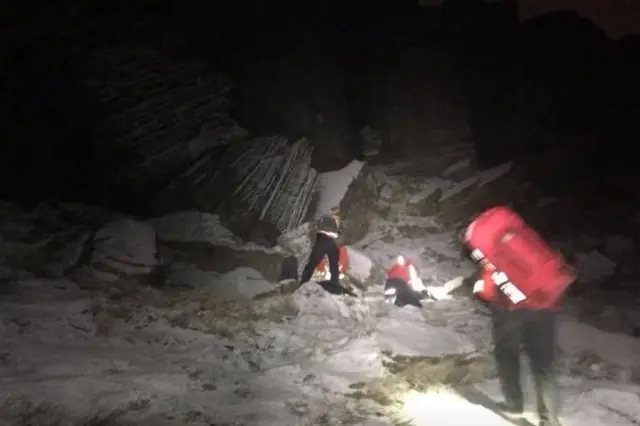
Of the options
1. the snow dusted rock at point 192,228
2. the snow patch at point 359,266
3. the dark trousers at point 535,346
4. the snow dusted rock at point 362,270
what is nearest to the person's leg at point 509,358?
the dark trousers at point 535,346

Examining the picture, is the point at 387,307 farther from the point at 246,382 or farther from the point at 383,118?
the point at 383,118

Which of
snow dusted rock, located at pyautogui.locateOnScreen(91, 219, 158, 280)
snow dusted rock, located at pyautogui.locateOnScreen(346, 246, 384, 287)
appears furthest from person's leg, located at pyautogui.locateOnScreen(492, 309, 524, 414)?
snow dusted rock, located at pyautogui.locateOnScreen(91, 219, 158, 280)

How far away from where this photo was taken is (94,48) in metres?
10.2

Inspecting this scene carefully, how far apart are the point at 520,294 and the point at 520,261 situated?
24 centimetres

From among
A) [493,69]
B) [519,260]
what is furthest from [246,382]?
[493,69]

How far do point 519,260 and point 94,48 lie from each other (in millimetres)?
7820

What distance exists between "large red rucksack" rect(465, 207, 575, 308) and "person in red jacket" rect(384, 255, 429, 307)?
3098 mm

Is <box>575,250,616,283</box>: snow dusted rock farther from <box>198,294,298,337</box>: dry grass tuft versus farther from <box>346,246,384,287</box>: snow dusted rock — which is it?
<box>198,294,298,337</box>: dry grass tuft

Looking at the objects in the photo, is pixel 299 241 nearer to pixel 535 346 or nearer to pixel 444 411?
pixel 444 411

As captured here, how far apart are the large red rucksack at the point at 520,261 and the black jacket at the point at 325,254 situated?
3459 mm

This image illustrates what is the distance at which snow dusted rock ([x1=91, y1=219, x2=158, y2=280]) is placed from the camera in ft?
27.0

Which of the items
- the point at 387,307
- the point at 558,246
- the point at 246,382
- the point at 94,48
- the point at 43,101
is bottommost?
the point at 558,246

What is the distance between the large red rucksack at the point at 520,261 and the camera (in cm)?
477

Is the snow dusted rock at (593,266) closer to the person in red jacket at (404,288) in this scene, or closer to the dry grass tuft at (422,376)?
the person in red jacket at (404,288)
